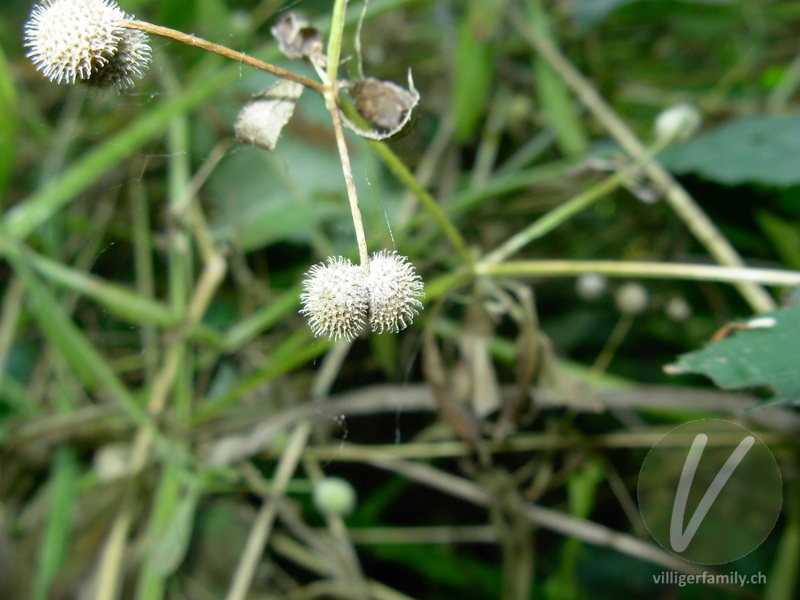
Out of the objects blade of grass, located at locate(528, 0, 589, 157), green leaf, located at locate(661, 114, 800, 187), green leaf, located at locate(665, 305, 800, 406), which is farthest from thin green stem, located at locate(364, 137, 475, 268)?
blade of grass, located at locate(528, 0, 589, 157)

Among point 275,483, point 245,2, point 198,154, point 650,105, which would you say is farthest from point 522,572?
point 245,2

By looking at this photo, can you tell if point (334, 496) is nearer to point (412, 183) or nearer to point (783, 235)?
point (412, 183)

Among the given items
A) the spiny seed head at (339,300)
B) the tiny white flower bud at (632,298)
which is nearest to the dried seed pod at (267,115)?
the spiny seed head at (339,300)

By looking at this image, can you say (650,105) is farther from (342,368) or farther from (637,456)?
(342,368)

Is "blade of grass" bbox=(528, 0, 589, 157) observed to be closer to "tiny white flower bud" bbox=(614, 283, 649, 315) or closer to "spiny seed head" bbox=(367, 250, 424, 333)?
"tiny white flower bud" bbox=(614, 283, 649, 315)

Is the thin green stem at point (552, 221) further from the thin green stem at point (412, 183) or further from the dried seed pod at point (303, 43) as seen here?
the dried seed pod at point (303, 43)
